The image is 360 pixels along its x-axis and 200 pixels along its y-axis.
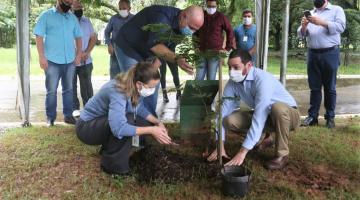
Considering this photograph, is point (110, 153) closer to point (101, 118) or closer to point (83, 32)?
point (101, 118)

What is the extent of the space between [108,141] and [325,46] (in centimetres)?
323

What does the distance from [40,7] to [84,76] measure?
1000 centimetres

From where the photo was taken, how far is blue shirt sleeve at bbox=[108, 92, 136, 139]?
3.74 metres

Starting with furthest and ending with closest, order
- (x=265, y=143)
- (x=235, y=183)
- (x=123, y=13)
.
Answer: (x=123, y=13) < (x=265, y=143) < (x=235, y=183)

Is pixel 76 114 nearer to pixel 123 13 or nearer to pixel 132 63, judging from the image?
pixel 123 13

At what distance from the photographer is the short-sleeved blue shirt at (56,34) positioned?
229 inches

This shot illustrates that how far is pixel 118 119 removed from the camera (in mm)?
3736

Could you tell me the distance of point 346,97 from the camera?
9078mm

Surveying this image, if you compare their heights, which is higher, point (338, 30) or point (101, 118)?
point (338, 30)

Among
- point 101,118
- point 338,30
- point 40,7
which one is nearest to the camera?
point 101,118

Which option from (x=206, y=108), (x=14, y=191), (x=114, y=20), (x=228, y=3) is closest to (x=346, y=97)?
(x=228, y=3)

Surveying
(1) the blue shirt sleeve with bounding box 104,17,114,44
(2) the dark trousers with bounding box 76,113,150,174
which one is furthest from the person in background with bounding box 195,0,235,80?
(2) the dark trousers with bounding box 76,113,150,174

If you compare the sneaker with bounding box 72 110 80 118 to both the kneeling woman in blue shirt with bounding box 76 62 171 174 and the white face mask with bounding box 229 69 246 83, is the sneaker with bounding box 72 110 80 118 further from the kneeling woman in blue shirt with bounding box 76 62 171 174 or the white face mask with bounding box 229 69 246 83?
the white face mask with bounding box 229 69 246 83

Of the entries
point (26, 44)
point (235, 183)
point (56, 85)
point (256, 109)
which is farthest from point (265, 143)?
point (26, 44)
